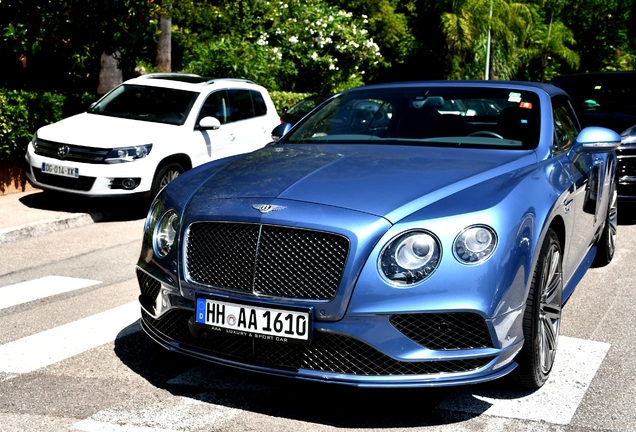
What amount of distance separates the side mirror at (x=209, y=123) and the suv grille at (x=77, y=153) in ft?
4.62

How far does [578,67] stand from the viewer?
41.9 m

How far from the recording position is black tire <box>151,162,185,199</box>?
34.9 feet

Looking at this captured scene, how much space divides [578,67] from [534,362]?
1568 inches

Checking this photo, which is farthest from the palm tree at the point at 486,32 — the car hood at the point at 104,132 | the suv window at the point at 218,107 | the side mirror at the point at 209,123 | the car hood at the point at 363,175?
the car hood at the point at 363,175

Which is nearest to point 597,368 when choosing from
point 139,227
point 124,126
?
point 139,227

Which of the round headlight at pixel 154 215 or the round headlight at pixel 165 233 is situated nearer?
the round headlight at pixel 165 233

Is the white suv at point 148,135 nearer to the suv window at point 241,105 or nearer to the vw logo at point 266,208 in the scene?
the suv window at point 241,105

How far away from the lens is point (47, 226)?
9695mm

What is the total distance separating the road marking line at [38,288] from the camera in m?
6.66

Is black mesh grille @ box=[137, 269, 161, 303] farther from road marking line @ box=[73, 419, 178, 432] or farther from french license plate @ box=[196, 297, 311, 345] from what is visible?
road marking line @ box=[73, 419, 178, 432]

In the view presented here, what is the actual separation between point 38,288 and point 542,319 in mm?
4146

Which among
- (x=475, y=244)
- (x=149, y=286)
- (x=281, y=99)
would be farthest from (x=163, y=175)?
(x=281, y=99)

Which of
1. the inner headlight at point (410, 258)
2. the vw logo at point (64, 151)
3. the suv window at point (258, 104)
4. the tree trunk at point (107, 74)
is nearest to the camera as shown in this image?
the inner headlight at point (410, 258)

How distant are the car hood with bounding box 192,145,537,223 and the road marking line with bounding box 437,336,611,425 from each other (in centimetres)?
A: 105
